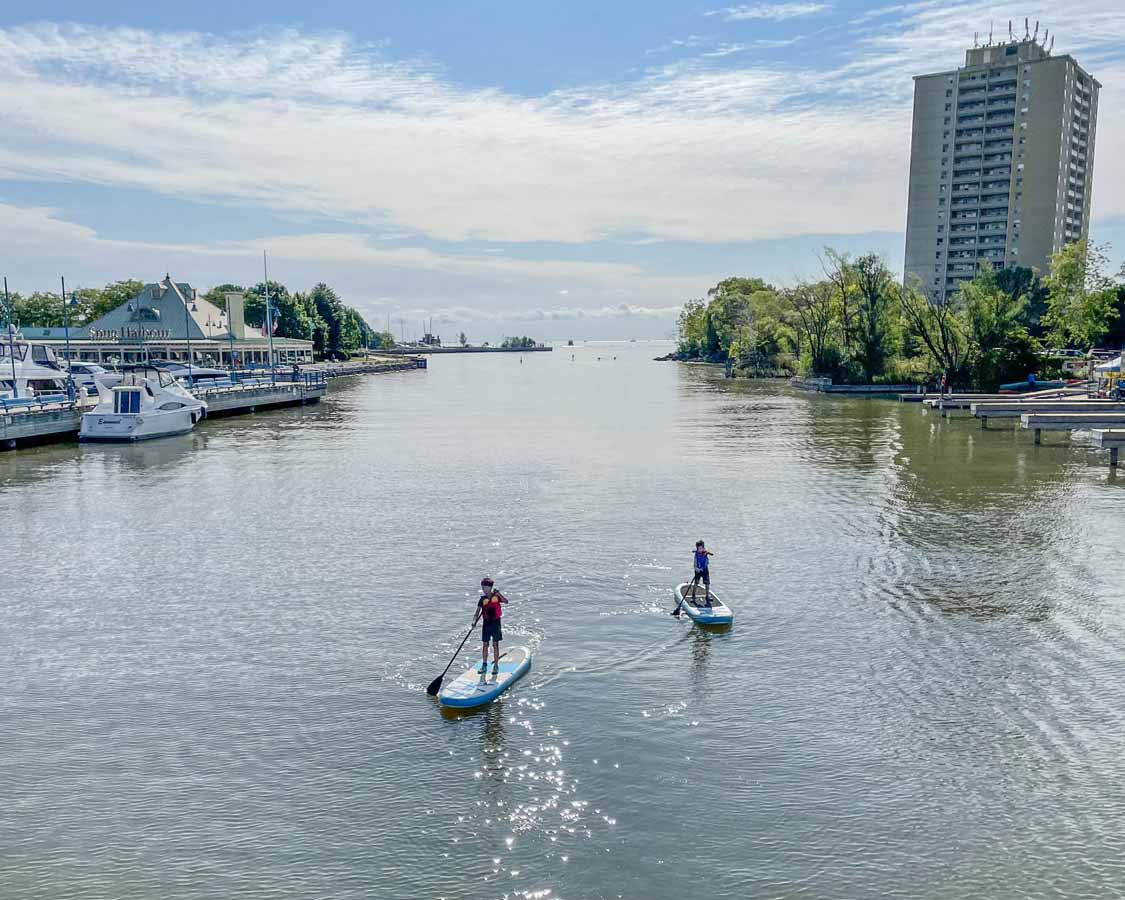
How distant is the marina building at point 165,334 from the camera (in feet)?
474

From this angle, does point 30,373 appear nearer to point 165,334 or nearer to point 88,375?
point 88,375

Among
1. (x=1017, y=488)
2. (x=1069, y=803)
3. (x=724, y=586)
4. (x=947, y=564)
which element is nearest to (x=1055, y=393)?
(x=1017, y=488)

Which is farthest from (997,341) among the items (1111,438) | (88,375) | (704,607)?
(88,375)

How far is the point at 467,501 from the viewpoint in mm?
43219

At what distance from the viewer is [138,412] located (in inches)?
2805

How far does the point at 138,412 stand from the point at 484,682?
6057 centimetres

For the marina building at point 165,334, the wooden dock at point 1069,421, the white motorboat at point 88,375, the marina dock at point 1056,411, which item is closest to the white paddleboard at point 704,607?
the marina dock at point 1056,411

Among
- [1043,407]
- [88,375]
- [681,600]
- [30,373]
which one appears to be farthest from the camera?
[88,375]

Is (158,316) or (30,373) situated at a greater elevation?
(158,316)

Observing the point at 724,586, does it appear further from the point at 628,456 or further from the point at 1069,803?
the point at 628,456

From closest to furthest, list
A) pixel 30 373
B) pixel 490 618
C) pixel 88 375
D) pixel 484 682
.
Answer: pixel 484 682 < pixel 490 618 < pixel 30 373 < pixel 88 375

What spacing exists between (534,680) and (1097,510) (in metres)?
31.1

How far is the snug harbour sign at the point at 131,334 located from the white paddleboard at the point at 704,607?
452 ft

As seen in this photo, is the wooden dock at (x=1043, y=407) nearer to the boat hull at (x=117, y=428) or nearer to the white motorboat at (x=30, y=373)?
the boat hull at (x=117, y=428)
